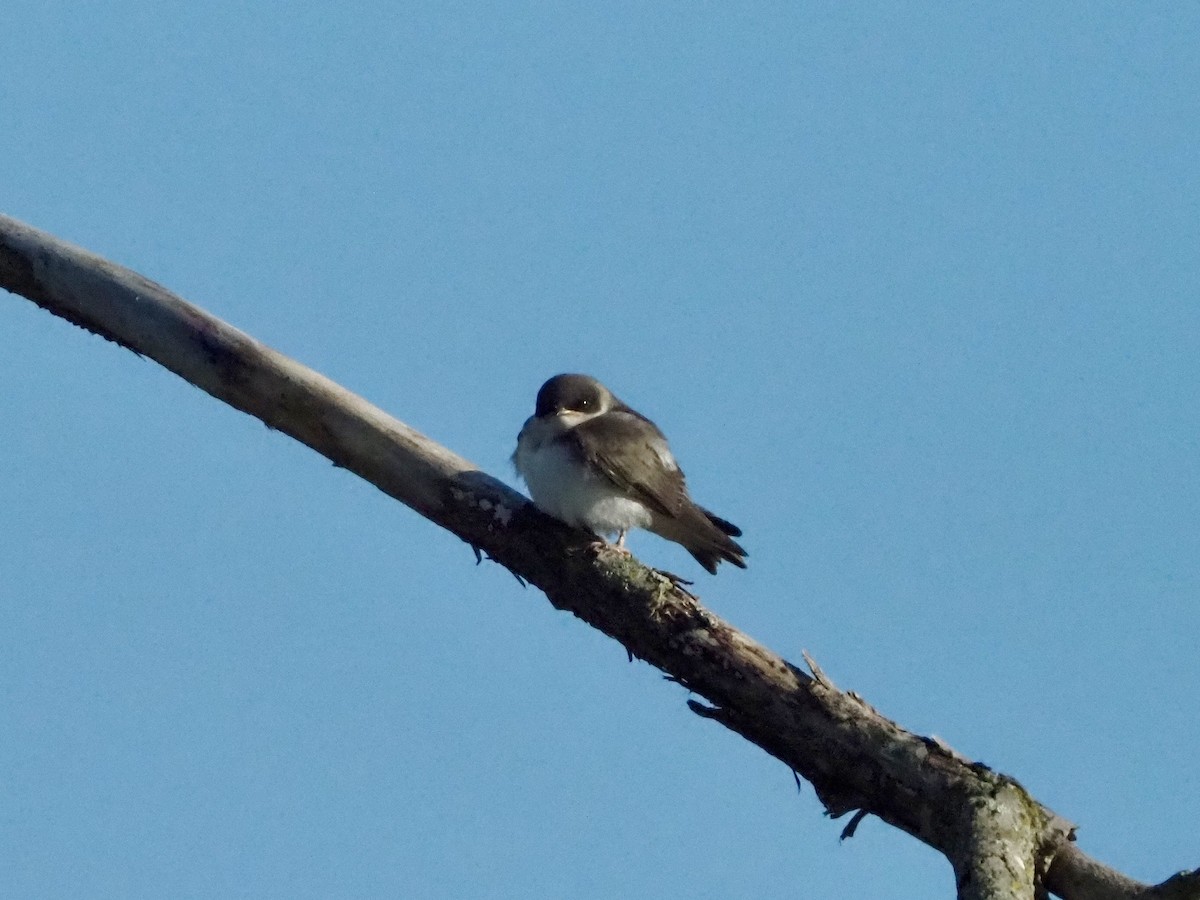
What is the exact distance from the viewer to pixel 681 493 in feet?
29.9

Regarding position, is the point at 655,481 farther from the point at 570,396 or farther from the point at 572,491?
the point at 570,396

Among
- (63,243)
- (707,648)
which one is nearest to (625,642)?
(707,648)

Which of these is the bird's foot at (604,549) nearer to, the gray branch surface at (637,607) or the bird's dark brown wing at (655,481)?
the gray branch surface at (637,607)

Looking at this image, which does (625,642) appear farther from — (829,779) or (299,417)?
(299,417)

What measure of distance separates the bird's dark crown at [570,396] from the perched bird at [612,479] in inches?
0.5

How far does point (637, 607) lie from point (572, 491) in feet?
4.07

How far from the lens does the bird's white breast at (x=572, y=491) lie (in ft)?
27.0

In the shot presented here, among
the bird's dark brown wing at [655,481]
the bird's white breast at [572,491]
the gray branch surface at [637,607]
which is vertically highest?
the bird's dark brown wing at [655,481]

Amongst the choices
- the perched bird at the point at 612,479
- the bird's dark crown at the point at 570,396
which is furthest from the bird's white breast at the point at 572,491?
the bird's dark crown at the point at 570,396

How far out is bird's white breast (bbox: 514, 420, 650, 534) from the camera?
8.22 m

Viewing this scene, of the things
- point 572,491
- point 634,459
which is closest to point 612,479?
point 634,459

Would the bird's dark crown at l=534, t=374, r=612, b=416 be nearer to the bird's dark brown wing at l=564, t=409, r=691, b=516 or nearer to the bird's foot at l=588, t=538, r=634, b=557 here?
the bird's dark brown wing at l=564, t=409, r=691, b=516

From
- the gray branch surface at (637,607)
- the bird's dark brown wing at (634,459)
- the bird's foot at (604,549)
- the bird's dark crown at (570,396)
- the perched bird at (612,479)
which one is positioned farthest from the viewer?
the bird's dark crown at (570,396)

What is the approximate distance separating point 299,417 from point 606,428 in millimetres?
1995
